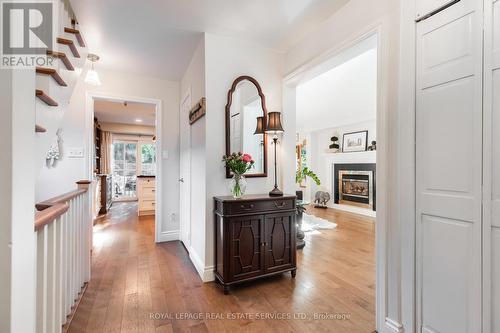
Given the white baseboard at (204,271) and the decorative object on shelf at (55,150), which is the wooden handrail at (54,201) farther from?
the decorative object on shelf at (55,150)

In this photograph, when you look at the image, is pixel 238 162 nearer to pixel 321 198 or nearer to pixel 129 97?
pixel 129 97

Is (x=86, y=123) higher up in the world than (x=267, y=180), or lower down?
higher up

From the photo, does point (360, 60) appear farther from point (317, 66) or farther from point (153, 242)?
point (153, 242)

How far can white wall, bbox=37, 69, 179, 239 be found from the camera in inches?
126

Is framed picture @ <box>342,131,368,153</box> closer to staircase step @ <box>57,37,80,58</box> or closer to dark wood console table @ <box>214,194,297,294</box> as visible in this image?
dark wood console table @ <box>214,194,297,294</box>

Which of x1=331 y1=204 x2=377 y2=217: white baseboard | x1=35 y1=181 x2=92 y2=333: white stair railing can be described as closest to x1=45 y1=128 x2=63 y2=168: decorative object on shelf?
x1=35 y1=181 x2=92 y2=333: white stair railing

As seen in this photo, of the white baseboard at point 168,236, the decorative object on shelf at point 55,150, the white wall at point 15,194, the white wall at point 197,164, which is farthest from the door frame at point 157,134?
the white wall at point 15,194

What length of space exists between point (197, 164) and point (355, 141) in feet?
15.0

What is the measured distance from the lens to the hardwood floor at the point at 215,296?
1785 millimetres

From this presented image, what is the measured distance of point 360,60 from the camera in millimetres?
3746

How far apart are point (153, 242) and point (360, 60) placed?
4.18 meters

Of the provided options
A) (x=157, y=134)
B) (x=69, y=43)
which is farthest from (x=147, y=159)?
(x=69, y=43)

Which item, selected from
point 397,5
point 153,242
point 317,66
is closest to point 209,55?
point 317,66

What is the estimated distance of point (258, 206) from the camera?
7.68ft
